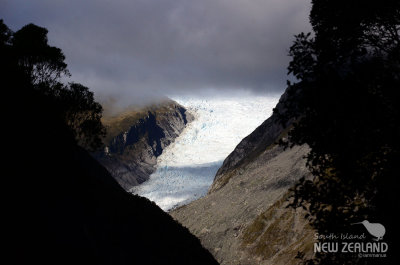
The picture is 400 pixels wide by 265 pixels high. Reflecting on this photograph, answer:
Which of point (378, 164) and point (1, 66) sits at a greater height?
point (1, 66)

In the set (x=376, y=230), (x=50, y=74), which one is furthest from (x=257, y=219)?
(x=376, y=230)

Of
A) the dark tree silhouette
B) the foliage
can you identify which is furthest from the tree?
the dark tree silhouette

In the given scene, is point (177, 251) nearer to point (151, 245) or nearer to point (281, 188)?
point (151, 245)

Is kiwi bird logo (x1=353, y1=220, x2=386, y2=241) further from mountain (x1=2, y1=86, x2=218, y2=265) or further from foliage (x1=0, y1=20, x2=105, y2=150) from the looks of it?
foliage (x1=0, y1=20, x2=105, y2=150)

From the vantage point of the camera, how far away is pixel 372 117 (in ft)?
29.8

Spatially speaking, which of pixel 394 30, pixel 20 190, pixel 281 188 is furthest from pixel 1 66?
pixel 281 188

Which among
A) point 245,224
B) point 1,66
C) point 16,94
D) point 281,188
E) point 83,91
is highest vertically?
point 83,91

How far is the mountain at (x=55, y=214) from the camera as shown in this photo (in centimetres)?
1353

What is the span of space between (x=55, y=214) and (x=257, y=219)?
126 m

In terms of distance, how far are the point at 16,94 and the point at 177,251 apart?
18.8 m

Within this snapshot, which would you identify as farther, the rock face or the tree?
the rock face

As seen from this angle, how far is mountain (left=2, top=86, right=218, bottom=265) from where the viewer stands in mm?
13530

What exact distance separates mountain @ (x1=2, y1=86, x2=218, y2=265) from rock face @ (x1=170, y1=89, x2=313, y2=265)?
64587 millimetres

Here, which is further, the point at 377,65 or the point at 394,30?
the point at 394,30
